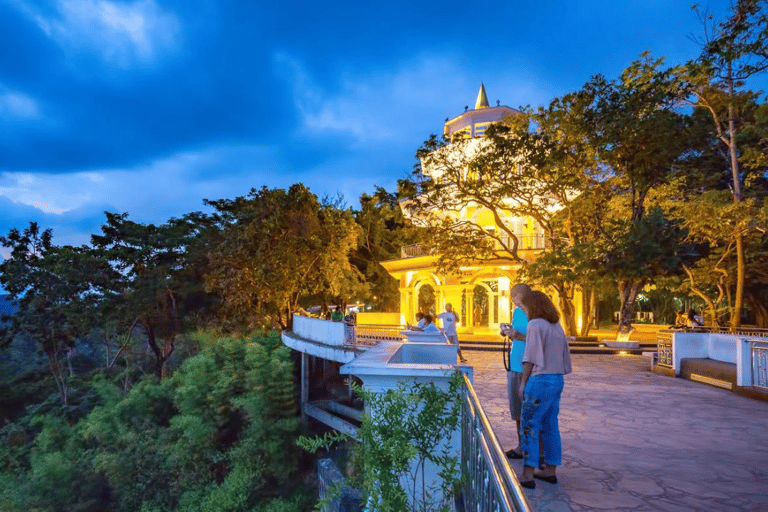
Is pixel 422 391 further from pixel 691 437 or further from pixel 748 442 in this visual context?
pixel 748 442

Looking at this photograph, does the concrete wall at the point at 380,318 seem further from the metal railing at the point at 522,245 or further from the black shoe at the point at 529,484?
the black shoe at the point at 529,484

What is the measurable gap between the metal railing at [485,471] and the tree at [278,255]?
1894cm

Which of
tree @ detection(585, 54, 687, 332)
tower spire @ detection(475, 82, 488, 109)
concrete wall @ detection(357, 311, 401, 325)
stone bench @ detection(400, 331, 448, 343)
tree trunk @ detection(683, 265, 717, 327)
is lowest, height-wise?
concrete wall @ detection(357, 311, 401, 325)

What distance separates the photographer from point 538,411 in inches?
143

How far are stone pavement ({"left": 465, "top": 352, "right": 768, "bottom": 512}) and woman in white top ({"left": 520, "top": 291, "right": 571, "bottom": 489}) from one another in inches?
15.8

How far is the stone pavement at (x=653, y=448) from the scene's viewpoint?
3680 millimetres

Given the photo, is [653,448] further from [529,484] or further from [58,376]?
[58,376]

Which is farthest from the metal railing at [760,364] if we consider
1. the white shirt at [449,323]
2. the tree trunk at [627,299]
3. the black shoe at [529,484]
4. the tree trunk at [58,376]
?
the tree trunk at [58,376]

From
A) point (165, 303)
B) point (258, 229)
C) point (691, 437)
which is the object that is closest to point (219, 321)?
point (165, 303)

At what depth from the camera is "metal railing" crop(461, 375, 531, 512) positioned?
134cm

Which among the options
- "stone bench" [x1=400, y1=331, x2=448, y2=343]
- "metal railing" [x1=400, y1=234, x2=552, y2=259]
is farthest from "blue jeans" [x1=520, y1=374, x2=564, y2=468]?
"metal railing" [x1=400, y1=234, x2=552, y2=259]

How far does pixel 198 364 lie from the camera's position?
1847cm

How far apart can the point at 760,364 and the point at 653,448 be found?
4.44m

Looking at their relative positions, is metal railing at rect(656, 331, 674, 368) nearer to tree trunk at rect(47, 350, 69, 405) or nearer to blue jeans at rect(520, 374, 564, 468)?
blue jeans at rect(520, 374, 564, 468)
